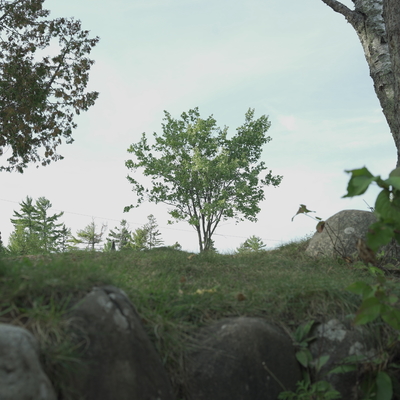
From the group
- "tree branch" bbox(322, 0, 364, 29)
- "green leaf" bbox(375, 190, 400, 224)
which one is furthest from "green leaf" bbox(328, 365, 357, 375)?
"tree branch" bbox(322, 0, 364, 29)

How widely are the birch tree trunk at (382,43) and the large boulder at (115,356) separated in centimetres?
692

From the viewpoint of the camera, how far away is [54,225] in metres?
41.6

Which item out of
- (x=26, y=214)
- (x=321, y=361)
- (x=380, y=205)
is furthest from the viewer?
(x=26, y=214)

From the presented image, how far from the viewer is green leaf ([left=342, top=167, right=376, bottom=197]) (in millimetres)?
2686

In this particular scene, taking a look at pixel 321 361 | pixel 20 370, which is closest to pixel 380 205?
pixel 321 361

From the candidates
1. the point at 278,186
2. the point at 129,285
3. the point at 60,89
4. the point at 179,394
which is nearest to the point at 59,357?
the point at 179,394

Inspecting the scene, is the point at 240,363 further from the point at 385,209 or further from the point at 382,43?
the point at 382,43

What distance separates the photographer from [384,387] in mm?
→ 3400

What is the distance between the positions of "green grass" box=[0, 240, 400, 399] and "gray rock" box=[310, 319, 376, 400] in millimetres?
149

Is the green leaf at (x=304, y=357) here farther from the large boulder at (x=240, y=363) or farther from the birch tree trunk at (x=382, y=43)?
the birch tree trunk at (x=382, y=43)

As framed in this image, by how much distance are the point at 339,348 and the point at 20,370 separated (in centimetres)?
280

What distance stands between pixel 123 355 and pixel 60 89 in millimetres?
15211

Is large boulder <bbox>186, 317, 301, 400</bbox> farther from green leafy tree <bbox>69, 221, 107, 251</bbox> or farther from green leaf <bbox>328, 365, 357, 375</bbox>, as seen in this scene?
green leafy tree <bbox>69, 221, 107, 251</bbox>

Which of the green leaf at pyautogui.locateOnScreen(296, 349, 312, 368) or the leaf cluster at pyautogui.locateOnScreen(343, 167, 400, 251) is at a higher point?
the leaf cluster at pyautogui.locateOnScreen(343, 167, 400, 251)
